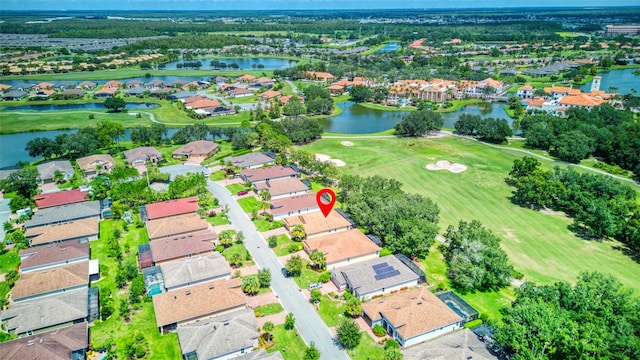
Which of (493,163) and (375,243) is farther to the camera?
(493,163)

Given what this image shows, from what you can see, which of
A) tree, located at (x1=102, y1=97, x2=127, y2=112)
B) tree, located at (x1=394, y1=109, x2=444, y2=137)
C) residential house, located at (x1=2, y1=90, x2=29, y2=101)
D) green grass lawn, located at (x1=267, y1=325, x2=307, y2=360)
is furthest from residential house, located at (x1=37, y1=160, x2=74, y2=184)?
residential house, located at (x1=2, y1=90, x2=29, y2=101)

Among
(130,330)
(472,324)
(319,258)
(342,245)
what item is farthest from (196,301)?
(472,324)

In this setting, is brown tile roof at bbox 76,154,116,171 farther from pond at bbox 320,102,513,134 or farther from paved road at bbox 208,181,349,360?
pond at bbox 320,102,513,134

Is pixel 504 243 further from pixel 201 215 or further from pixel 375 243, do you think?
pixel 201 215

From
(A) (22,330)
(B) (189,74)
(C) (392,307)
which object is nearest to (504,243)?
(C) (392,307)

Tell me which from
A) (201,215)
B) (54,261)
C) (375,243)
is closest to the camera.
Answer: (54,261)

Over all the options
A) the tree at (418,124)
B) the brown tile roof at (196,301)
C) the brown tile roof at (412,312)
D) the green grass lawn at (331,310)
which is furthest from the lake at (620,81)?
the brown tile roof at (196,301)

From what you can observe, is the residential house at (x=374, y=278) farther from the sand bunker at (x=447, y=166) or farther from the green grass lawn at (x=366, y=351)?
the sand bunker at (x=447, y=166)

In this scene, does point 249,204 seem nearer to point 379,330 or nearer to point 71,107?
point 379,330
